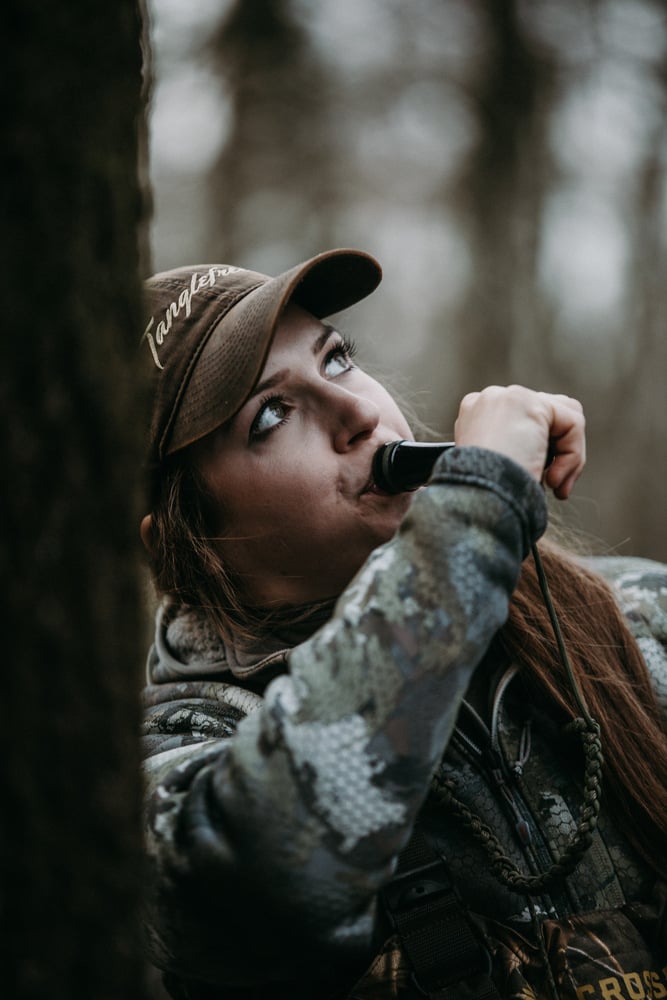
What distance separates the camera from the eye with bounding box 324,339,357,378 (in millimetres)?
2021

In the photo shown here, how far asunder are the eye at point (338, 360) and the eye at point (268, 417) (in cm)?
15

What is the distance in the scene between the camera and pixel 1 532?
82cm

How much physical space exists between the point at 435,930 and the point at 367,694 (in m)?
0.64

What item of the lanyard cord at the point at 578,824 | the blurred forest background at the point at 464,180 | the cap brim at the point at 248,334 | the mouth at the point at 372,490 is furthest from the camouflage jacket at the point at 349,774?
the blurred forest background at the point at 464,180

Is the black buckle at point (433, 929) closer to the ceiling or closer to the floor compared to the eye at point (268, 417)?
closer to the floor

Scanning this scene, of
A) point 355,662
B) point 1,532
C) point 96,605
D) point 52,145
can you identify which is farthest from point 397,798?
point 52,145

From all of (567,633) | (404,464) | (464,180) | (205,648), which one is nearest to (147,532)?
Result: (205,648)

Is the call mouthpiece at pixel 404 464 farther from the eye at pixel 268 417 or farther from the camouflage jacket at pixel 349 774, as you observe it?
the camouflage jacket at pixel 349 774

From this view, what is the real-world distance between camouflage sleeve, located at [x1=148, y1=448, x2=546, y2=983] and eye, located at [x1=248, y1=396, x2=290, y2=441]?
688 millimetres

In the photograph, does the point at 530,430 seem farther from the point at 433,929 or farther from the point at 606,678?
the point at 433,929

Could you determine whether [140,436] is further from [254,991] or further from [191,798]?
[254,991]

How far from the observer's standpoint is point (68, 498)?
2.83 ft

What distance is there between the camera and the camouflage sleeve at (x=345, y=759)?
1.16 metres

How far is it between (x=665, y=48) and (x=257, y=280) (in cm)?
835
